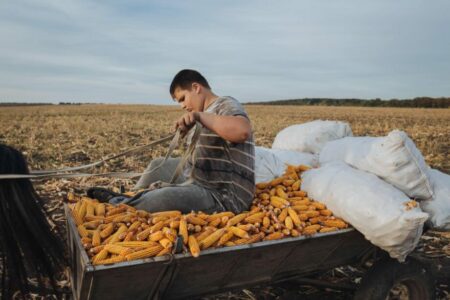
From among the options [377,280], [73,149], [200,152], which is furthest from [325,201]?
[73,149]

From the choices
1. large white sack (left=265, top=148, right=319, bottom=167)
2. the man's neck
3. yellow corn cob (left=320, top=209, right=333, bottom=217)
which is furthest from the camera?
large white sack (left=265, top=148, right=319, bottom=167)

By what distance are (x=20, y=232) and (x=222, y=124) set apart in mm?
1535

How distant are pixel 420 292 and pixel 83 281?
2729 mm

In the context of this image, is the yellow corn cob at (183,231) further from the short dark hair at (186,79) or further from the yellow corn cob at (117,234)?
the short dark hair at (186,79)

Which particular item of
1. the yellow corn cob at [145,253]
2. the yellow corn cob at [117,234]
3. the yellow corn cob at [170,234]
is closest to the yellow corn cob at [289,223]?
the yellow corn cob at [170,234]

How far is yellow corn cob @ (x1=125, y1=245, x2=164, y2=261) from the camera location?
2.14 m

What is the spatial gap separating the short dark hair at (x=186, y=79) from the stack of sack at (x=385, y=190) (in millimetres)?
1333

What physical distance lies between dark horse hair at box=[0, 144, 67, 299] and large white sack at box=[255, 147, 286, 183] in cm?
243

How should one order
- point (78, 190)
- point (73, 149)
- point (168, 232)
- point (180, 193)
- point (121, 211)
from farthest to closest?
1. point (73, 149)
2. point (78, 190)
3. point (180, 193)
4. point (121, 211)
5. point (168, 232)

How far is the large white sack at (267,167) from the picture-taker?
14.8 feet

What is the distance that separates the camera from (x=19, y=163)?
244cm

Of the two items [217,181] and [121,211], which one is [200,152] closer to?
[217,181]

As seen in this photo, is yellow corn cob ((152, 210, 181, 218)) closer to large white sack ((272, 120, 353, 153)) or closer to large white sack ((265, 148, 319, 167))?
large white sack ((265, 148, 319, 167))

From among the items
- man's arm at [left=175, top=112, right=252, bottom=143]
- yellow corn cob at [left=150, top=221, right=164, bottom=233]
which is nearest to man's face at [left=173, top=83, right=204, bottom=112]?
man's arm at [left=175, top=112, right=252, bottom=143]
